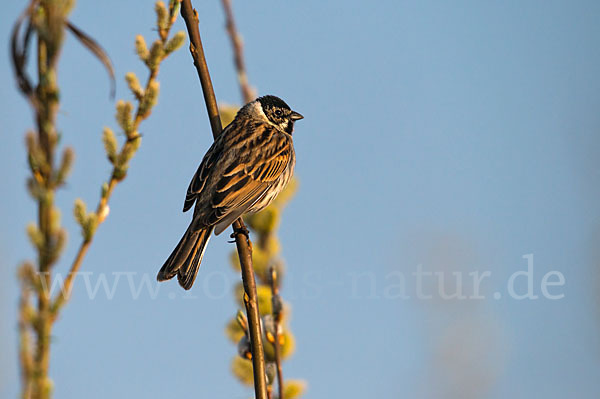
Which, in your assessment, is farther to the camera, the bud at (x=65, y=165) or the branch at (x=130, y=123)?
the branch at (x=130, y=123)

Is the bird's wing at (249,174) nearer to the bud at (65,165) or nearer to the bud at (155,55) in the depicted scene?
the bud at (155,55)

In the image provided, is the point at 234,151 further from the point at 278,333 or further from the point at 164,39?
the point at 164,39

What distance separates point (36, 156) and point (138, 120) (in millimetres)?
624

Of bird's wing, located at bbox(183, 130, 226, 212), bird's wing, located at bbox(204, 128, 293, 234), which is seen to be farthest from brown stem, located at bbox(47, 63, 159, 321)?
bird's wing, located at bbox(183, 130, 226, 212)

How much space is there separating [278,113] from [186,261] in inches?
92.9

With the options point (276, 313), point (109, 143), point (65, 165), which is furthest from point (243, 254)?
point (65, 165)

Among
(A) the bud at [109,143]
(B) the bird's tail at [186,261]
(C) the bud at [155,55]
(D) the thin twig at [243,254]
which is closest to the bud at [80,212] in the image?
(A) the bud at [109,143]

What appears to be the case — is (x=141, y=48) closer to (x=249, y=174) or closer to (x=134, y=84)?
(x=134, y=84)

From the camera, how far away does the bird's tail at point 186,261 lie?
3.79 metres

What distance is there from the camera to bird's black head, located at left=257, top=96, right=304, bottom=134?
5.95 metres

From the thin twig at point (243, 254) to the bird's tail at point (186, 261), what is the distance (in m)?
0.96

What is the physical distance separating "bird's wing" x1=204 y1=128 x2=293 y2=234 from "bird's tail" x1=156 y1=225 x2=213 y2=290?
0.43 feet

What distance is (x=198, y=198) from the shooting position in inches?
184

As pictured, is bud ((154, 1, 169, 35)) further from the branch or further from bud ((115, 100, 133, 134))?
bud ((115, 100, 133, 134))
